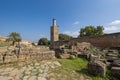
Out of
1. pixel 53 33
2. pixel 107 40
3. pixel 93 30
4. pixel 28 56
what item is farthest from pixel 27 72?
pixel 93 30

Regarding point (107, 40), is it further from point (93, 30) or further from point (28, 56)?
point (93, 30)

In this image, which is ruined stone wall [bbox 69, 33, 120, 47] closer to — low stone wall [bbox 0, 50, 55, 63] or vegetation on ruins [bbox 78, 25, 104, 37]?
low stone wall [bbox 0, 50, 55, 63]

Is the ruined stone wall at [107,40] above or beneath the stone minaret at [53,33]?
beneath

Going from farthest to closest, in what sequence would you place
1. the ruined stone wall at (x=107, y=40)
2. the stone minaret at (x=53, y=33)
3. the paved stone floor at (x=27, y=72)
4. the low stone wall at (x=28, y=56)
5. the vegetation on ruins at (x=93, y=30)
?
the vegetation on ruins at (x=93, y=30), the stone minaret at (x=53, y=33), the ruined stone wall at (x=107, y=40), the low stone wall at (x=28, y=56), the paved stone floor at (x=27, y=72)

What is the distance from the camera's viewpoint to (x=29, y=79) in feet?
13.0

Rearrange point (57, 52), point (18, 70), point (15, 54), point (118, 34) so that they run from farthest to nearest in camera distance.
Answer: point (118, 34) < point (57, 52) < point (15, 54) < point (18, 70)

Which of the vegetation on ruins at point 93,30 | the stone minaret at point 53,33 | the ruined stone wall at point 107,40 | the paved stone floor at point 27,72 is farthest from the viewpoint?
the vegetation on ruins at point 93,30

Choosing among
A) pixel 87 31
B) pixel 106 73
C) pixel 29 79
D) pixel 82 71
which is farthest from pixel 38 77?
pixel 87 31

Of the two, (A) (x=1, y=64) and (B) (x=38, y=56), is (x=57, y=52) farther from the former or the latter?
(A) (x=1, y=64)

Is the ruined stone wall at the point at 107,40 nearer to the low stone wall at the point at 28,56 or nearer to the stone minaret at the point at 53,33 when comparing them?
the low stone wall at the point at 28,56

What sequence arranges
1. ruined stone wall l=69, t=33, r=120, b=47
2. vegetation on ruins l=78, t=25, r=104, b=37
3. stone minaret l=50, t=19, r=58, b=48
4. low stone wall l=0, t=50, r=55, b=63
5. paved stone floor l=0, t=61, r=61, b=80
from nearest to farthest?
paved stone floor l=0, t=61, r=61, b=80 → low stone wall l=0, t=50, r=55, b=63 → ruined stone wall l=69, t=33, r=120, b=47 → stone minaret l=50, t=19, r=58, b=48 → vegetation on ruins l=78, t=25, r=104, b=37

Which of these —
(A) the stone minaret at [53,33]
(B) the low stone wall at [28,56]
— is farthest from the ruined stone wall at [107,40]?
(A) the stone minaret at [53,33]

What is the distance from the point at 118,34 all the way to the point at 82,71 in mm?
8473

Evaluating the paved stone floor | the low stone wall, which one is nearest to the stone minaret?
the low stone wall
